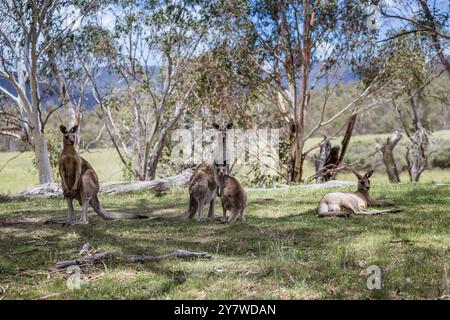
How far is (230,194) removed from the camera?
6.85m

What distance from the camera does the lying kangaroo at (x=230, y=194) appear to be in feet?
22.5

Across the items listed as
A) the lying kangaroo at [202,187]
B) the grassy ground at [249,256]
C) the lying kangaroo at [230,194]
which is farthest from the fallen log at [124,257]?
the lying kangaroo at [202,187]

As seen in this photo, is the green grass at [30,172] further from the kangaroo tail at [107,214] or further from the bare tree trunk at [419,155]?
the kangaroo tail at [107,214]

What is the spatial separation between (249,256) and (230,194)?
2112 mm

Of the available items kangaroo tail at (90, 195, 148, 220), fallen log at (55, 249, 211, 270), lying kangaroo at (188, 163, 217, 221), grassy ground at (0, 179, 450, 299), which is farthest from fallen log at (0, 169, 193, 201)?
fallen log at (55, 249, 211, 270)

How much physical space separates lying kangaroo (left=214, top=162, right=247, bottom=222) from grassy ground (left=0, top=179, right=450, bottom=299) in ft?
0.90

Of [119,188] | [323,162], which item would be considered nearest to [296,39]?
[323,162]

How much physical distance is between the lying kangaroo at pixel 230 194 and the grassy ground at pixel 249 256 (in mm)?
273

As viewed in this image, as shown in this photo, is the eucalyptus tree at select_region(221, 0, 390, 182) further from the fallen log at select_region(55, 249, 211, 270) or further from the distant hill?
the fallen log at select_region(55, 249, 211, 270)

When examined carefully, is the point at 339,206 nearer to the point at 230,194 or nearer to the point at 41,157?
the point at 230,194

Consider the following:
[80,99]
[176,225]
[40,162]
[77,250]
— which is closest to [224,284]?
[77,250]

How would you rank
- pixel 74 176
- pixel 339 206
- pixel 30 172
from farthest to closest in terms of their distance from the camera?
pixel 30 172, pixel 339 206, pixel 74 176

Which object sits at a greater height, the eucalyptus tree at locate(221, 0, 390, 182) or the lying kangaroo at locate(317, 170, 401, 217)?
the eucalyptus tree at locate(221, 0, 390, 182)

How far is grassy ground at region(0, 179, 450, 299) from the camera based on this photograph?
3723mm
